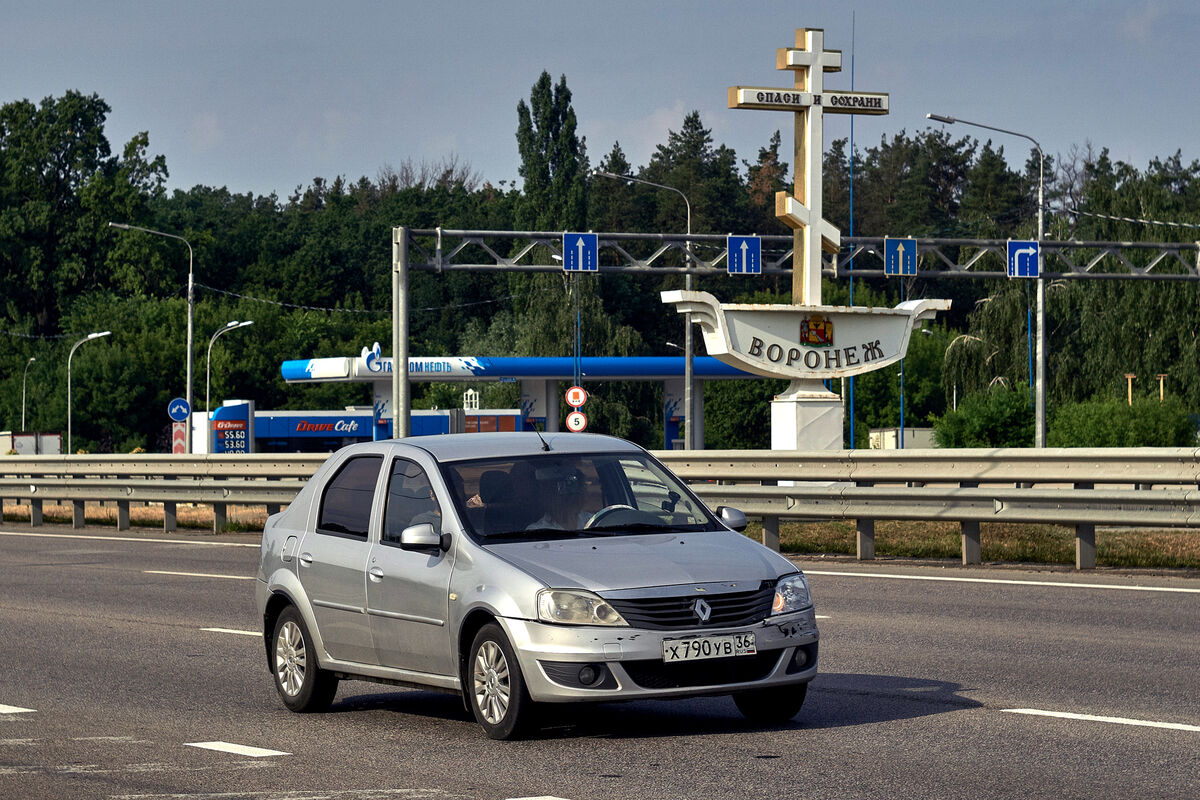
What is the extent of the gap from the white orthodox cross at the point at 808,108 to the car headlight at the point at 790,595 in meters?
21.4

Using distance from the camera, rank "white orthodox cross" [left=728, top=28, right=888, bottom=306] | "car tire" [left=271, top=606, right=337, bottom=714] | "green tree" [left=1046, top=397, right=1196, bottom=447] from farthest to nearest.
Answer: "green tree" [left=1046, top=397, right=1196, bottom=447] → "white orthodox cross" [left=728, top=28, right=888, bottom=306] → "car tire" [left=271, top=606, right=337, bottom=714]

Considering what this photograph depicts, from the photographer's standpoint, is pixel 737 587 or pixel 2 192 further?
pixel 2 192

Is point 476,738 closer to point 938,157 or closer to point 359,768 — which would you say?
point 359,768


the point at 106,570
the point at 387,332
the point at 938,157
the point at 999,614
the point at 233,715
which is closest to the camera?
the point at 233,715

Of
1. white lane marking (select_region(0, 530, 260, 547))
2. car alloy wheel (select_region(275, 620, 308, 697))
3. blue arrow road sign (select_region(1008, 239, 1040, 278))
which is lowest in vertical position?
white lane marking (select_region(0, 530, 260, 547))

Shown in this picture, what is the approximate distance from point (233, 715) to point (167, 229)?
363 ft

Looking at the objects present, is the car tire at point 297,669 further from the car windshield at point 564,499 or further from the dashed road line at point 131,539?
the dashed road line at point 131,539

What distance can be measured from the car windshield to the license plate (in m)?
0.97

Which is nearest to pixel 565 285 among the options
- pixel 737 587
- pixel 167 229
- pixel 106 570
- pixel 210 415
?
pixel 210 415

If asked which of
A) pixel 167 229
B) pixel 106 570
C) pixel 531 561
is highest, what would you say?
pixel 167 229

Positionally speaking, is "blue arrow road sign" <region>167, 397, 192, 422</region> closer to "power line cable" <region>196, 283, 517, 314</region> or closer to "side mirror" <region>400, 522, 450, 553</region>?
"side mirror" <region>400, 522, 450, 553</region>

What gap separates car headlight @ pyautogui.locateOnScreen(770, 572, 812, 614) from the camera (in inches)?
332

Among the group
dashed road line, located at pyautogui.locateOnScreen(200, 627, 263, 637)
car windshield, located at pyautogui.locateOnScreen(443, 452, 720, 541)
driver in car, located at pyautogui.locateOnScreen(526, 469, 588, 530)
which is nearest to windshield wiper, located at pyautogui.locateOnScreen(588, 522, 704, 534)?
car windshield, located at pyautogui.locateOnScreen(443, 452, 720, 541)

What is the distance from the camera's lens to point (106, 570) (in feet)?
68.1
